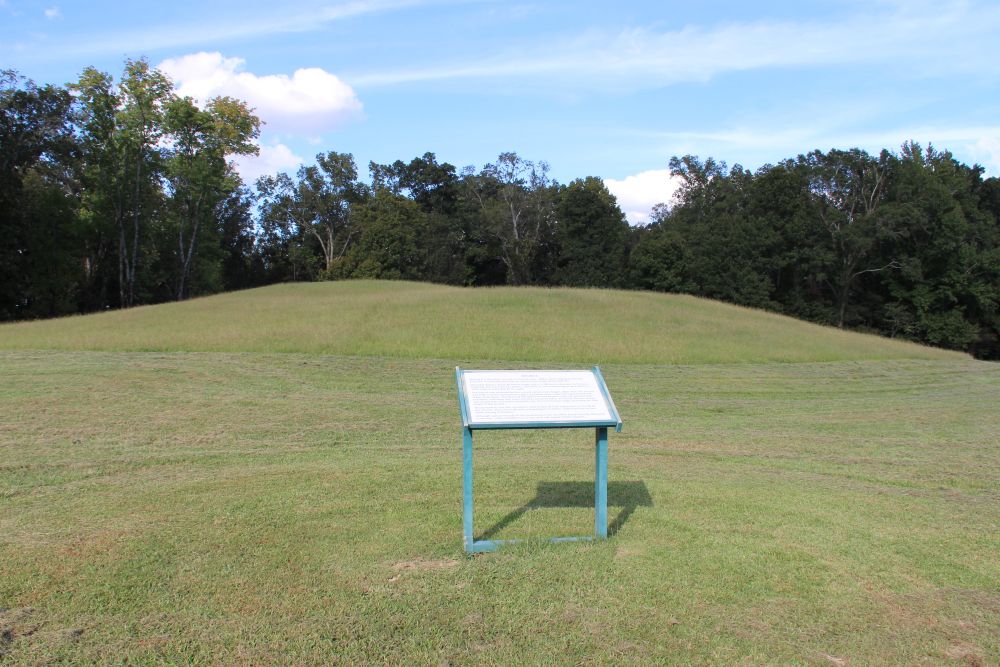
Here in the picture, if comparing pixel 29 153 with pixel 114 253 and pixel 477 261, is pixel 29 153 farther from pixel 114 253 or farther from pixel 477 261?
pixel 477 261

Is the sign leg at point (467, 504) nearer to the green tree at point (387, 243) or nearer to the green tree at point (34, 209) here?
the green tree at point (34, 209)

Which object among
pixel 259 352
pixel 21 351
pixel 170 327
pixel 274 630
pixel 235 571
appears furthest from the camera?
pixel 170 327

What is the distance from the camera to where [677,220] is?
74500mm

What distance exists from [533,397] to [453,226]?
67945mm

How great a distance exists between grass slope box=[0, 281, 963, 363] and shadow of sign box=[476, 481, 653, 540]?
1345 centimetres

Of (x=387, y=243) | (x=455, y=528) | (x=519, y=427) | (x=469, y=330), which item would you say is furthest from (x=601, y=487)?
(x=387, y=243)

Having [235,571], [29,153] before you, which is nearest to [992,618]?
[235,571]

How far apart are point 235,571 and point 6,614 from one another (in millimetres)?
1452

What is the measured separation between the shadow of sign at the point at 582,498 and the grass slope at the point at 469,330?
1345 centimetres

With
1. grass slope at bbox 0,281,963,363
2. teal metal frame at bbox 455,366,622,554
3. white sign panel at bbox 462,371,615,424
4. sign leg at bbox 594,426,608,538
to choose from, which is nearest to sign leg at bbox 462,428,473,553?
teal metal frame at bbox 455,366,622,554

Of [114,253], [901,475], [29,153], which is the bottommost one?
[901,475]

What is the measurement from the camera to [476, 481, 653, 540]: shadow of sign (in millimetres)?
7148

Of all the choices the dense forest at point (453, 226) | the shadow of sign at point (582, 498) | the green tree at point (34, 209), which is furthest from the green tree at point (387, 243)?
the shadow of sign at point (582, 498)

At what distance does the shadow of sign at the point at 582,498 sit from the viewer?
23.5 ft
